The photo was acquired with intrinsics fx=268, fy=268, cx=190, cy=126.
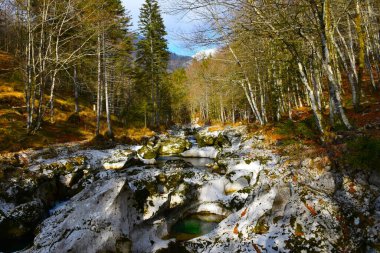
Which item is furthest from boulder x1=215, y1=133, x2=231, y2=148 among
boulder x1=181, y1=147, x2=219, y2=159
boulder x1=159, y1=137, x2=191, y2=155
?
boulder x1=159, y1=137, x2=191, y2=155

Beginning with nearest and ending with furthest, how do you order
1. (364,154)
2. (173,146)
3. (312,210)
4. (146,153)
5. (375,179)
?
1. (312,210)
2. (375,179)
3. (364,154)
4. (146,153)
5. (173,146)

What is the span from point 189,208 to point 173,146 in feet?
34.3

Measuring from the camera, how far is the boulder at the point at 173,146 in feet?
67.1

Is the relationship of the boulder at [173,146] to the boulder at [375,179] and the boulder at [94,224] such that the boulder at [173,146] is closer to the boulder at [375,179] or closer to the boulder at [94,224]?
the boulder at [94,224]

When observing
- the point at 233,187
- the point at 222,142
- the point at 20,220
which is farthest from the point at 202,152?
the point at 20,220

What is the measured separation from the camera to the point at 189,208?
10633 millimetres

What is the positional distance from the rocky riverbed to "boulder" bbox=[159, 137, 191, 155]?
22.6 feet

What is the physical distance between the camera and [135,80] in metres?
34.8

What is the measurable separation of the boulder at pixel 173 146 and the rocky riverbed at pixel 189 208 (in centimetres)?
689

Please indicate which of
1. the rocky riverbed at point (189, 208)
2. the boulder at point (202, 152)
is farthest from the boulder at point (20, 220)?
the boulder at point (202, 152)

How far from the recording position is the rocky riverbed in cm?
590

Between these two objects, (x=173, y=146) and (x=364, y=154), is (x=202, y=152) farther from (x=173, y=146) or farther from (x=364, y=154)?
(x=364, y=154)

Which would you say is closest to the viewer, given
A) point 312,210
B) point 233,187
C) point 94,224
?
point 312,210

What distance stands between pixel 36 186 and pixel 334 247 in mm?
9919
